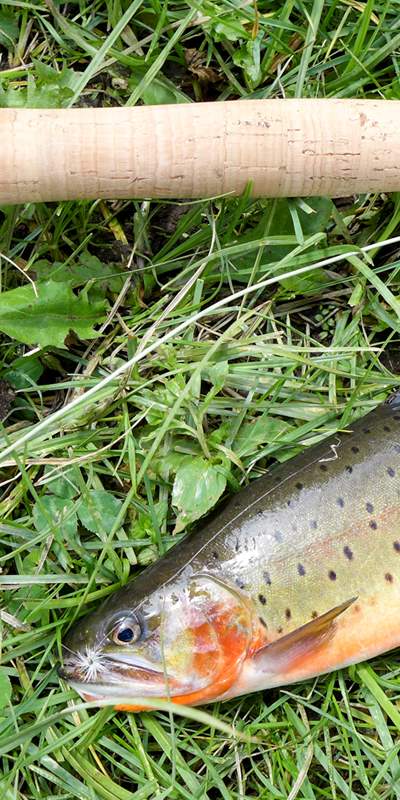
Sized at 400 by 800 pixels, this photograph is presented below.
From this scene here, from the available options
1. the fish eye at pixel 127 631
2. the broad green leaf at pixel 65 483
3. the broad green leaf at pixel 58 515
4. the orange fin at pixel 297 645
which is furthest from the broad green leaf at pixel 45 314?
the orange fin at pixel 297 645

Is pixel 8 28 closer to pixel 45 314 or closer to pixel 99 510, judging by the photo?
pixel 45 314

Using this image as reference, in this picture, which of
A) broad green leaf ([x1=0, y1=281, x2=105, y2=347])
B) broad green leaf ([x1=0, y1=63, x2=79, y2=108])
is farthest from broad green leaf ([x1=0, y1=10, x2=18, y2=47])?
broad green leaf ([x1=0, y1=281, x2=105, y2=347])

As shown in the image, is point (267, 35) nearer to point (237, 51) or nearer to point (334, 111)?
point (237, 51)

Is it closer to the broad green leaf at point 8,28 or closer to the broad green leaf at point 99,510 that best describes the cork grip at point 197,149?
the broad green leaf at point 8,28

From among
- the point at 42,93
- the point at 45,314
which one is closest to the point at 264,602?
the point at 45,314

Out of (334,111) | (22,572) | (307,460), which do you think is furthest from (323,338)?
(22,572)
